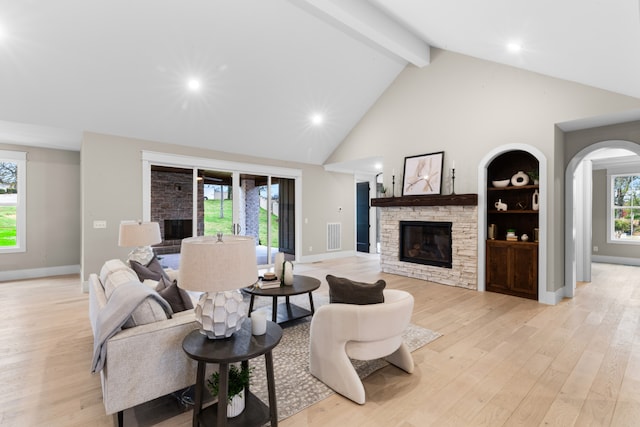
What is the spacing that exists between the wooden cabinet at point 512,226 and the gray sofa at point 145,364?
4518mm

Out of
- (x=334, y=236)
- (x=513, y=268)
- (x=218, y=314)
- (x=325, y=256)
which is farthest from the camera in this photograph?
(x=334, y=236)

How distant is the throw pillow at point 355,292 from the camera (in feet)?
7.27

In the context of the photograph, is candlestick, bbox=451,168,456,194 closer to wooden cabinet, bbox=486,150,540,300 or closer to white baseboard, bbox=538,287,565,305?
wooden cabinet, bbox=486,150,540,300

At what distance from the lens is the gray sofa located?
1.68 m

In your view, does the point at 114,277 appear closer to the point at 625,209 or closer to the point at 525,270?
the point at 525,270

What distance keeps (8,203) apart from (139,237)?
424 centimetres

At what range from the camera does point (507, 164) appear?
5168 millimetres

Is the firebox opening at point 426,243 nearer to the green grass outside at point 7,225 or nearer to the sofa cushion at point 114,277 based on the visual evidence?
the sofa cushion at point 114,277

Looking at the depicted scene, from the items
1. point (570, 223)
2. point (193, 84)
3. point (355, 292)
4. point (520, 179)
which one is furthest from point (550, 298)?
point (193, 84)

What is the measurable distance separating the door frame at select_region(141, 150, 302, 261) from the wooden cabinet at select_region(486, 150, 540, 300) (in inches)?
166

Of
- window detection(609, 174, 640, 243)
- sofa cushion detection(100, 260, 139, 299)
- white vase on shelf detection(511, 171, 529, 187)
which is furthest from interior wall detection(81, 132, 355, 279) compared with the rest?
window detection(609, 174, 640, 243)

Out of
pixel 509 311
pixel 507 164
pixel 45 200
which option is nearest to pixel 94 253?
pixel 45 200

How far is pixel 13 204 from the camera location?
5.73 metres

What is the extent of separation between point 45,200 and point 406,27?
290 inches
